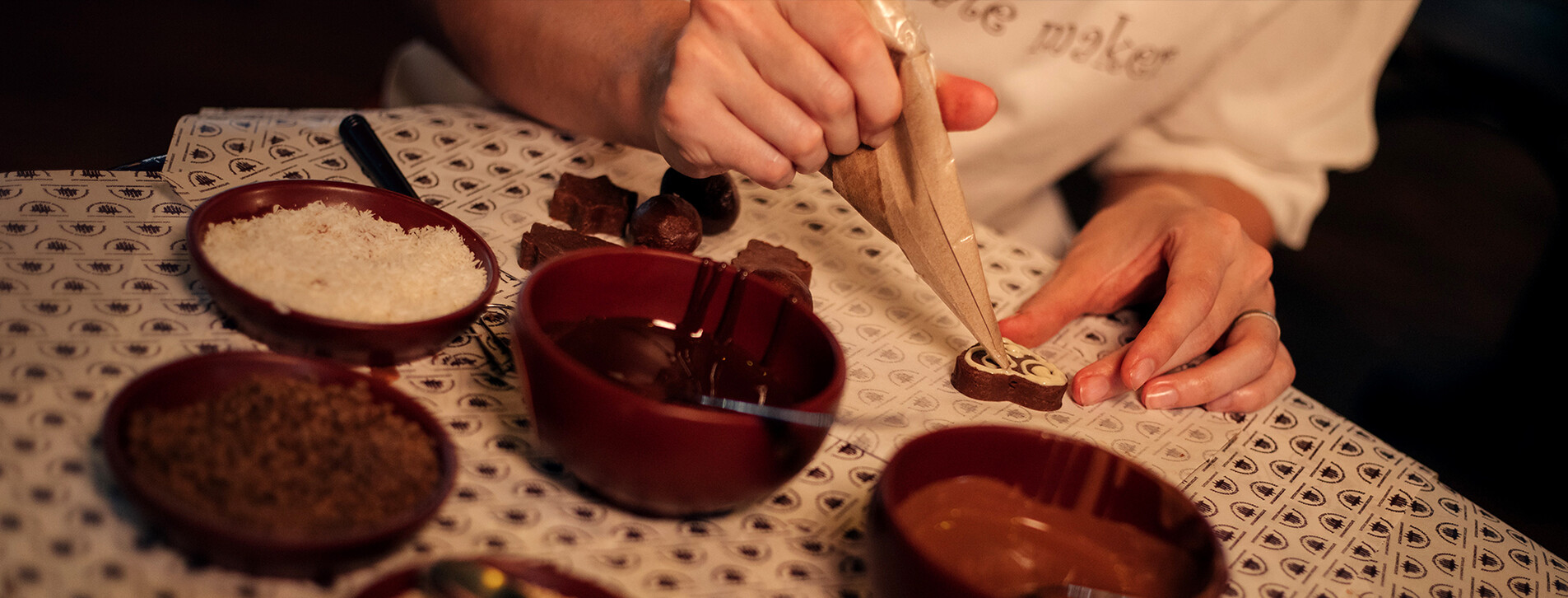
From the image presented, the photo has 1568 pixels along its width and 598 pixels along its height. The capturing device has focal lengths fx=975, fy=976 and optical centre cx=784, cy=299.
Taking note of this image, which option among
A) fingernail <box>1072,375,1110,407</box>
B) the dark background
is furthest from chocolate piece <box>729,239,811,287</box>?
the dark background

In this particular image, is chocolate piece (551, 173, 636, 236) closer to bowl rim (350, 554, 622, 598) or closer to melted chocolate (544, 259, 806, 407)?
melted chocolate (544, 259, 806, 407)

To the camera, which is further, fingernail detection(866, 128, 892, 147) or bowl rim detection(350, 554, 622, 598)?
fingernail detection(866, 128, 892, 147)

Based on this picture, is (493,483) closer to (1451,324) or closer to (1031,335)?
(1031,335)

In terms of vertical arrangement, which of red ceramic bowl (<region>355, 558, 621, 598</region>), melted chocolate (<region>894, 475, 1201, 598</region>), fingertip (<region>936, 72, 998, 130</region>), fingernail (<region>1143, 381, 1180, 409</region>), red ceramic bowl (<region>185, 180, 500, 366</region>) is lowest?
fingernail (<region>1143, 381, 1180, 409</region>)

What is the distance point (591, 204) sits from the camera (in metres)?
1.20

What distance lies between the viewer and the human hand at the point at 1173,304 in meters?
1.14

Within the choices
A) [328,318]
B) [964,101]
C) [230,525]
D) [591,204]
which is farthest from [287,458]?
A: [964,101]

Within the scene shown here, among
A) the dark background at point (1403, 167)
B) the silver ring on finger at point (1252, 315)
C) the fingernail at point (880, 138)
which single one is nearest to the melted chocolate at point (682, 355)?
the fingernail at point (880, 138)

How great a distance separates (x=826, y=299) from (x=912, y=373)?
16 cm

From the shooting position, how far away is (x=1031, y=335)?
1.22 m

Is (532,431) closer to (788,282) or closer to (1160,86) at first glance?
(788,282)

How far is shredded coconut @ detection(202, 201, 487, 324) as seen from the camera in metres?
0.83

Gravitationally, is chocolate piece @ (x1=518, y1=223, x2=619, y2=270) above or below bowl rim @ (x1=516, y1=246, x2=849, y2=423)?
below

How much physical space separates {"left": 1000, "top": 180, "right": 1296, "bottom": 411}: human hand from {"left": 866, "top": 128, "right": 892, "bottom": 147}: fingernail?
32 centimetres
